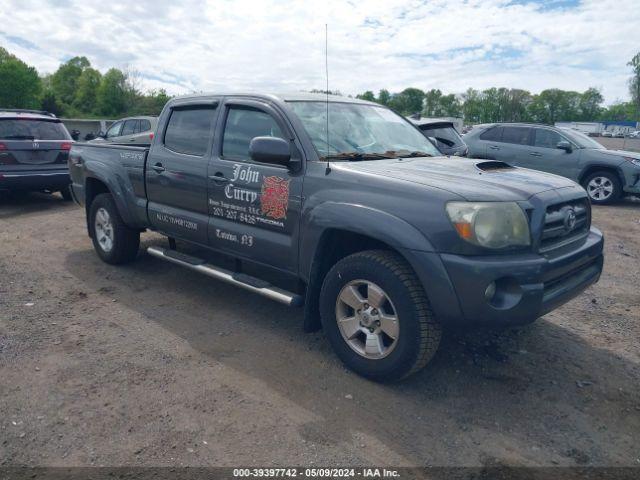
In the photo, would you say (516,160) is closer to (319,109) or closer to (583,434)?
(319,109)

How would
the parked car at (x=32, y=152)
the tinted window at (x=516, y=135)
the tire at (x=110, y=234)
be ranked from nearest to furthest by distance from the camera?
the tire at (x=110, y=234), the parked car at (x=32, y=152), the tinted window at (x=516, y=135)

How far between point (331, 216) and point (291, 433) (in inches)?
53.2

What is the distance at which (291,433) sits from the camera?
2.78m

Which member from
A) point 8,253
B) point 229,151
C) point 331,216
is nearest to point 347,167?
point 331,216

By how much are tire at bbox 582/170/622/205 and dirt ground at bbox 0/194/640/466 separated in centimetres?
606

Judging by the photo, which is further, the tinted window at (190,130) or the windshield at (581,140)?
the windshield at (581,140)

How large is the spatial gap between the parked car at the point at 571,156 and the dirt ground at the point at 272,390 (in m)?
6.04

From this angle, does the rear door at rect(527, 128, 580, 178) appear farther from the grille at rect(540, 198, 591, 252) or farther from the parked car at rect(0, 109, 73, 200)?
the parked car at rect(0, 109, 73, 200)

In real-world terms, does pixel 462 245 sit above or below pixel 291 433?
above

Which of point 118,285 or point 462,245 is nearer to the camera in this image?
point 462,245

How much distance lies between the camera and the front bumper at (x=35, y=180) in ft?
27.8

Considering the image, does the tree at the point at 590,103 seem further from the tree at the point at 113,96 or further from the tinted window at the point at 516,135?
the tinted window at the point at 516,135

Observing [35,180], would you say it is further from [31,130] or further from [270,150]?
[270,150]

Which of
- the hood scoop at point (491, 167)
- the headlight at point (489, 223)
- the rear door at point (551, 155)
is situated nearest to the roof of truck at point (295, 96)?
the hood scoop at point (491, 167)
